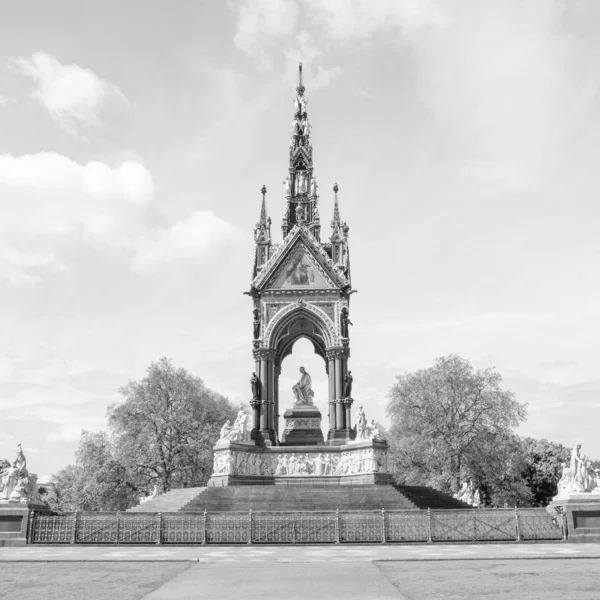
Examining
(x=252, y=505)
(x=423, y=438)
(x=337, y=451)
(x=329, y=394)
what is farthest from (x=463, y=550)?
(x=423, y=438)

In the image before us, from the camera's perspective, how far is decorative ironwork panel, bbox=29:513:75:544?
1928 centimetres

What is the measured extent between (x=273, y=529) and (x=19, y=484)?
27.9ft

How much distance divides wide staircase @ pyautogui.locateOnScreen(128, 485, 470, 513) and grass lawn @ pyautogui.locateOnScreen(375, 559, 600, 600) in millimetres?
9906

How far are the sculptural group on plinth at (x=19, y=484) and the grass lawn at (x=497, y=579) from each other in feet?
42.1

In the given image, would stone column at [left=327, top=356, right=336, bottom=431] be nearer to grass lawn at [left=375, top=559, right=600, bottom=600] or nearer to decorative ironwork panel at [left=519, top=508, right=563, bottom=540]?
decorative ironwork panel at [left=519, top=508, right=563, bottom=540]

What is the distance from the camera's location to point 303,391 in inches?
1225

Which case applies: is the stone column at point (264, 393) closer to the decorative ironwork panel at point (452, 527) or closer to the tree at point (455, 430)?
the decorative ironwork panel at point (452, 527)

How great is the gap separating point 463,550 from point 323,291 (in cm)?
1652

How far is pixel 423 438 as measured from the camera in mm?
44500

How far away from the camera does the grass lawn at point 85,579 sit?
8.68m

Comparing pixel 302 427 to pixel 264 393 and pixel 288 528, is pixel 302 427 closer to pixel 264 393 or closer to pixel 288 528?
pixel 264 393

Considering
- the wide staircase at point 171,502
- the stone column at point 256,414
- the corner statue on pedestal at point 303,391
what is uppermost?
the corner statue on pedestal at point 303,391

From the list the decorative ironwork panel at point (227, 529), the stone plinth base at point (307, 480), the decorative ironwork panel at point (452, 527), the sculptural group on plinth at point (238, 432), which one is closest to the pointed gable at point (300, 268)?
the sculptural group on plinth at point (238, 432)

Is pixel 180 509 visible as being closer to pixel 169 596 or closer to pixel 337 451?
pixel 337 451
